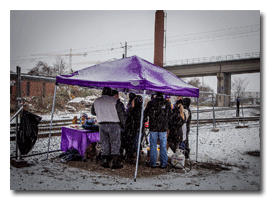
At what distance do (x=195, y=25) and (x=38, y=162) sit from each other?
483 centimetres

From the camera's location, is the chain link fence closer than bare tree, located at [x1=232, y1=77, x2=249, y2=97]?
Yes

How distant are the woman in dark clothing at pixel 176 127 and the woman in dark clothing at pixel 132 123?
90 cm

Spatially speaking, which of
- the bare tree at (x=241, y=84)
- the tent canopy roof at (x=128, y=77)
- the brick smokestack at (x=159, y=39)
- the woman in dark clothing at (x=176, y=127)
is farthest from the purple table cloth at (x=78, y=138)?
the bare tree at (x=241, y=84)

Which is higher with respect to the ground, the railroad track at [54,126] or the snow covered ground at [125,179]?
the railroad track at [54,126]

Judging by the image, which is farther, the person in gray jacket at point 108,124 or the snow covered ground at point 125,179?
the person in gray jacket at point 108,124

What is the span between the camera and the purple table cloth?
5.17 meters

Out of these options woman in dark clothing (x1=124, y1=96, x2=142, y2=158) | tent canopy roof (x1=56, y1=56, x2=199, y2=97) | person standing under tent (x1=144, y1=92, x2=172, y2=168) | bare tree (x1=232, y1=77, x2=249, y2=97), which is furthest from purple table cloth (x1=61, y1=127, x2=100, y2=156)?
bare tree (x1=232, y1=77, x2=249, y2=97)

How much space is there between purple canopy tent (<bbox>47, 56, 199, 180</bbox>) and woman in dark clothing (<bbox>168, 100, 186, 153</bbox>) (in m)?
0.59

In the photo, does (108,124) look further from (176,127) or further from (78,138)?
(176,127)

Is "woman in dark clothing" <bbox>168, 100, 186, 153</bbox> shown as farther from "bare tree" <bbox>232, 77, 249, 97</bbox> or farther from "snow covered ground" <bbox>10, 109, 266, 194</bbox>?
"bare tree" <bbox>232, 77, 249, 97</bbox>

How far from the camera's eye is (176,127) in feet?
19.0

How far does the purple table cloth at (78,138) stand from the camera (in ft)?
17.0

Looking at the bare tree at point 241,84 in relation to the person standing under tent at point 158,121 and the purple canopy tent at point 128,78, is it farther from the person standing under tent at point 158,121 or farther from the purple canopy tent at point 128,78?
the person standing under tent at point 158,121
